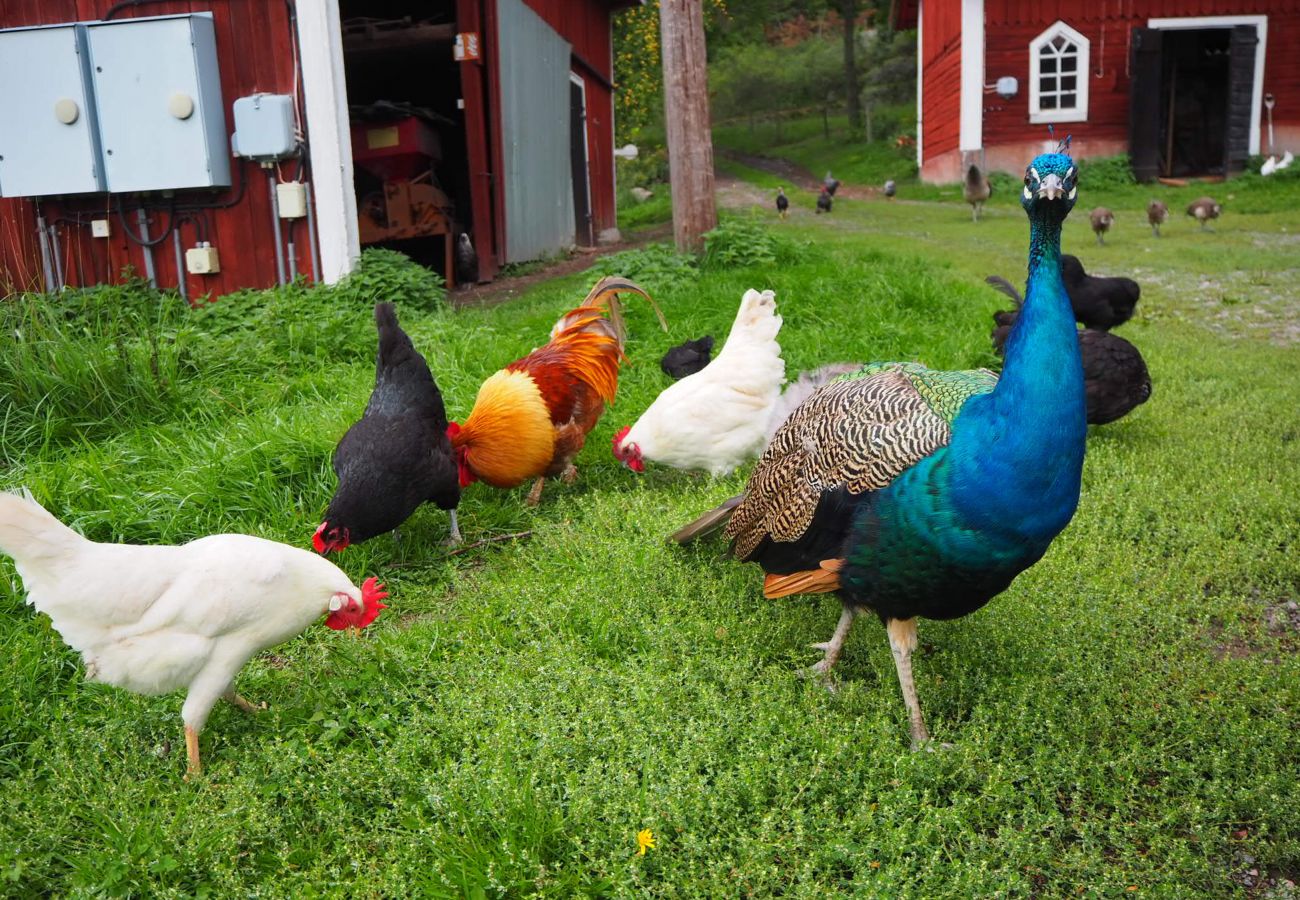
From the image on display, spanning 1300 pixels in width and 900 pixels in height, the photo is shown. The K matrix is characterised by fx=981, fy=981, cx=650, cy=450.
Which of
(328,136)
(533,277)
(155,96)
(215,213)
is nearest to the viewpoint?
(155,96)

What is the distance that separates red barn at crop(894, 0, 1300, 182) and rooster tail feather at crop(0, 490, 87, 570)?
20518 mm

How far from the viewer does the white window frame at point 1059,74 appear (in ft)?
65.6

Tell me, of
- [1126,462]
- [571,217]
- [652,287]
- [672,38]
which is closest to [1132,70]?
[571,217]

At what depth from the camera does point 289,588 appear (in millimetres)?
3070

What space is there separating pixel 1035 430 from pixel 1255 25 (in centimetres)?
2181

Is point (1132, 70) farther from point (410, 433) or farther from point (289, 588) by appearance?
point (289, 588)

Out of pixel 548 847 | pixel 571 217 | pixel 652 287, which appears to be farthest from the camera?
pixel 571 217

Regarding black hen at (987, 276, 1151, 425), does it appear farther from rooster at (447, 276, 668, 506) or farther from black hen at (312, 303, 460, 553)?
black hen at (312, 303, 460, 553)

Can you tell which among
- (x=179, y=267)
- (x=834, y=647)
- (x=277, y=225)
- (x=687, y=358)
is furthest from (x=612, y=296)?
(x=179, y=267)

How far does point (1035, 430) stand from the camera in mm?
2633

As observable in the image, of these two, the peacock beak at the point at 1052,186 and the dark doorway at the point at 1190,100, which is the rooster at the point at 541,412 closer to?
the peacock beak at the point at 1052,186

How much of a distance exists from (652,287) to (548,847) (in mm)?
6555

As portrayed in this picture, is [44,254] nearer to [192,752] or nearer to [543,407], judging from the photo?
[543,407]

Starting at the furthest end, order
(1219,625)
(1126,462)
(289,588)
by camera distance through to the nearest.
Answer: (1126,462), (1219,625), (289,588)
